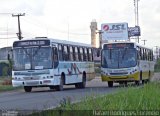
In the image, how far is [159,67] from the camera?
99312 mm

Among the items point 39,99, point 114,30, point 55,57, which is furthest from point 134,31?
point 39,99

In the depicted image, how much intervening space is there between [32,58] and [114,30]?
5964 centimetres

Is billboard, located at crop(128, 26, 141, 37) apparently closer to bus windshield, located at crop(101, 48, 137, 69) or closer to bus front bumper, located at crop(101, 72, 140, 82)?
bus windshield, located at crop(101, 48, 137, 69)

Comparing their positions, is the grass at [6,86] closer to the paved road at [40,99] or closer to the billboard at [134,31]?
the paved road at [40,99]

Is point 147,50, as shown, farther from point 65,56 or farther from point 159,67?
point 159,67

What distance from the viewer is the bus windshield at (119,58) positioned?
3544 cm

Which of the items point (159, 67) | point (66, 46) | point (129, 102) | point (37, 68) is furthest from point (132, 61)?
point (159, 67)

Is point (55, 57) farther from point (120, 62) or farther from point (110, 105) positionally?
point (110, 105)

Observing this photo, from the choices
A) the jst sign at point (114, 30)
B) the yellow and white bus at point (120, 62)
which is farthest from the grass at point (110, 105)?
the jst sign at point (114, 30)

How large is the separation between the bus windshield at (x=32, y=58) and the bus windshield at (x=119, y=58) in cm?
621

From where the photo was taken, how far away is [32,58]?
100 feet

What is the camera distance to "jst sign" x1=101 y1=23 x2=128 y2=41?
88.4 m

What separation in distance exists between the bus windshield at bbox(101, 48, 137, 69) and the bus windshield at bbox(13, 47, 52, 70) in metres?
6.21

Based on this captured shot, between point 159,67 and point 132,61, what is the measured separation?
6469 centimetres
